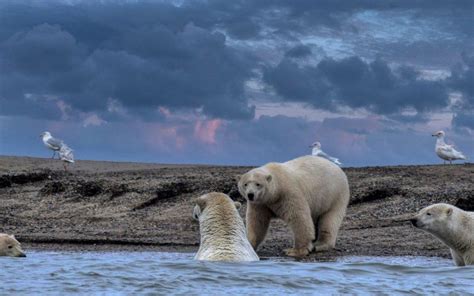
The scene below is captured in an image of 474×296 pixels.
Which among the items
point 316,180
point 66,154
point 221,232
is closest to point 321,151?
point 66,154

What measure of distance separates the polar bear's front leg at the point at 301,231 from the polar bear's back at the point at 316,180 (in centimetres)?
39

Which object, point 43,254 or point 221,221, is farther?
point 43,254

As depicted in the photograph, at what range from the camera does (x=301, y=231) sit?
47.7ft

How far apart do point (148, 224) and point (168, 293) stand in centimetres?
841

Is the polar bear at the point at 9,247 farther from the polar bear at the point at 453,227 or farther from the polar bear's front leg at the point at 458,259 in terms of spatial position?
the polar bear's front leg at the point at 458,259

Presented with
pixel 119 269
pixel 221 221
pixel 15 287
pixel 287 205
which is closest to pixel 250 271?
pixel 221 221

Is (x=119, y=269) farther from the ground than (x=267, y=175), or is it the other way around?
(x=267, y=175)

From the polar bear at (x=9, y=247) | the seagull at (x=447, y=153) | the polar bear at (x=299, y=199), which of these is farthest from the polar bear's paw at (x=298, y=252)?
the seagull at (x=447, y=153)

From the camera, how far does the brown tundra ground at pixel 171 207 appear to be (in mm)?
16016

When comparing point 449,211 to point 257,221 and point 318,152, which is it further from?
point 318,152

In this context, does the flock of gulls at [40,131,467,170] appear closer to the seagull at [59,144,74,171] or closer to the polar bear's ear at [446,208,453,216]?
the seagull at [59,144,74,171]

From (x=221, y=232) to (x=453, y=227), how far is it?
3.89 metres

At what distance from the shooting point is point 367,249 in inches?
609

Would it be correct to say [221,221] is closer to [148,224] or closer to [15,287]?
[15,287]
